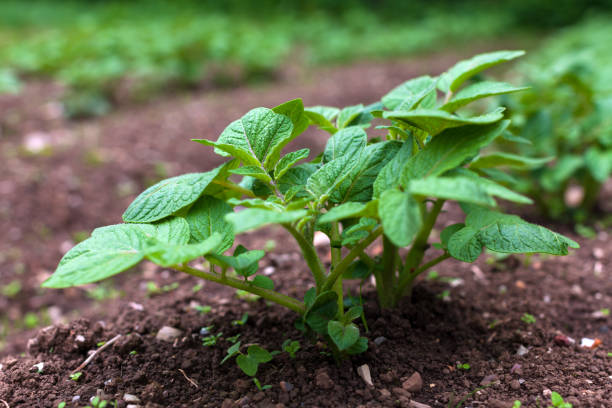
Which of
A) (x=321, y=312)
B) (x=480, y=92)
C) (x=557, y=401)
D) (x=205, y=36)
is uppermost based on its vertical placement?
(x=205, y=36)

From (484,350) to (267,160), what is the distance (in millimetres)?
846

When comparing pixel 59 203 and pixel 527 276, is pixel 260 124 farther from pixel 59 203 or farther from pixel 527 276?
pixel 59 203

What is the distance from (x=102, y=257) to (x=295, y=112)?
1.89ft

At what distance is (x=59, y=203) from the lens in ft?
10.2

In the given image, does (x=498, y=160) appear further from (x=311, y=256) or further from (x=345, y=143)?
(x=311, y=256)

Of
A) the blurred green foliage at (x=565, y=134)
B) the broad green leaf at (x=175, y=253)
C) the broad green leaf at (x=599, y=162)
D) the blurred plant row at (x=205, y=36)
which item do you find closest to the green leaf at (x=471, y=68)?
the broad green leaf at (x=175, y=253)

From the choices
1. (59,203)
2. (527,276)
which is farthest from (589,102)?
(59,203)

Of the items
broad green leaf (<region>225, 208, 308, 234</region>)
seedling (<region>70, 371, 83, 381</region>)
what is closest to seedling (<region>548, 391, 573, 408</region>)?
broad green leaf (<region>225, 208, 308, 234</region>)

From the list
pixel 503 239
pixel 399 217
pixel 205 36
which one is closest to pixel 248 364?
pixel 399 217

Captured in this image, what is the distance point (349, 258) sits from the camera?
1.19 meters

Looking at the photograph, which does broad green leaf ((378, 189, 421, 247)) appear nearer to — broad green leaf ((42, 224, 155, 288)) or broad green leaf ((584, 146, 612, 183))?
broad green leaf ((42, 224, 155, 288))

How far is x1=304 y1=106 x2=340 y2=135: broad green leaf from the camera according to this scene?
4.66ft

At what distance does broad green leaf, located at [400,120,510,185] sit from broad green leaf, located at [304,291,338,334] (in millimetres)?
354

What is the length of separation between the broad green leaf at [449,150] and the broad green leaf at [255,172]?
34 centimetres
